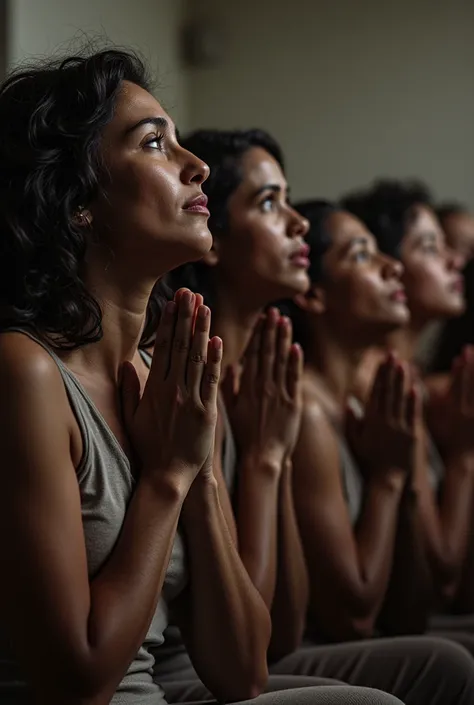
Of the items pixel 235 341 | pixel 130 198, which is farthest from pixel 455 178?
pixel 130 198

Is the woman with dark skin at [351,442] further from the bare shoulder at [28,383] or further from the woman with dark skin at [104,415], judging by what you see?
the bare shoulder at [28,383]

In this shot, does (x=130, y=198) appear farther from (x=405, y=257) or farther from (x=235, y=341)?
(x=405, y=257)

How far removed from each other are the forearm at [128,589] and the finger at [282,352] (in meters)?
0.53

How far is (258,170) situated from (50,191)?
64cm

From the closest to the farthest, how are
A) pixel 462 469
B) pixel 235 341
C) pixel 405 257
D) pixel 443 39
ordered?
pixel 235 341 < pixel 462 469 < pixel 405 257 < pixel 443 39

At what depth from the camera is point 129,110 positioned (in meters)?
1.38

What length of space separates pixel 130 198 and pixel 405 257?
1.41 metres

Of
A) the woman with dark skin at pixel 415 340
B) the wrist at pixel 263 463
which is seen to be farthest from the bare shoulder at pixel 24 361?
the woman with dark skin at pixel 415 340

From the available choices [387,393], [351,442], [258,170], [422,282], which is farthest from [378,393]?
[422,282]

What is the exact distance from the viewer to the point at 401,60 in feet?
10.8

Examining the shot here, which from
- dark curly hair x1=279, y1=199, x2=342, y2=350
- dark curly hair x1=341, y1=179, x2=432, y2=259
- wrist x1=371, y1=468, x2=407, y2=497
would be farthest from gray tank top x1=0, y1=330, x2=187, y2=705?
dark curly hair x1=341, y1=179, x2=432, y2=259

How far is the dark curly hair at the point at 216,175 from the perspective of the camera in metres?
1.87

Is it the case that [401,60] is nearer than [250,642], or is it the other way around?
[250,642]

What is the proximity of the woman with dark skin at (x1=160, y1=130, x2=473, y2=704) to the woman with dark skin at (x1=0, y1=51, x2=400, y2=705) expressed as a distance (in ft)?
0.78
